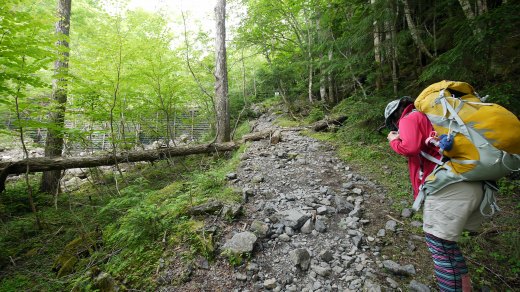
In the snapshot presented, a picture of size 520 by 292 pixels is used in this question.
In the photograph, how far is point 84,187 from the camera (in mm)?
8672

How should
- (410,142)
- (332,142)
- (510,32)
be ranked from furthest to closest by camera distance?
(332,142) → (510,32) → (410,142)

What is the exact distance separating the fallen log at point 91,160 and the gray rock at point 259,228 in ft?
16.6

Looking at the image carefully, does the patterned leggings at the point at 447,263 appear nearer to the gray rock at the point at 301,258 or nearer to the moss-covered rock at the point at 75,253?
the gray rock at the point at 301,258

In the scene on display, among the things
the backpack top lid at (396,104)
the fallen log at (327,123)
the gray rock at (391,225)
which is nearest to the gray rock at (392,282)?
the gray rock at (391,225)

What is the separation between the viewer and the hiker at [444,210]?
1.88m

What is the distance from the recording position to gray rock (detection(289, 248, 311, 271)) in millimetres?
2682

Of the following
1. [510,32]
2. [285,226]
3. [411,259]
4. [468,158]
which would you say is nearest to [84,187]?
[285,226]

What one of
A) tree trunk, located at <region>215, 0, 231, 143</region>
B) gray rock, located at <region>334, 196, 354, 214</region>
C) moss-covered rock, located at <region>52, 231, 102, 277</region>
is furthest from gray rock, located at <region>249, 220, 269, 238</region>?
tree trunk, located at <region>215, 0, 231, 143</region>

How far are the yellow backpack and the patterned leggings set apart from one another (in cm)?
46

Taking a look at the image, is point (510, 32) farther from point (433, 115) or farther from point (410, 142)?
point (410, 142)

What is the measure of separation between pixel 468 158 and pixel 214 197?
3.50 metres

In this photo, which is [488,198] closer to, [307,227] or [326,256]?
[326,256]

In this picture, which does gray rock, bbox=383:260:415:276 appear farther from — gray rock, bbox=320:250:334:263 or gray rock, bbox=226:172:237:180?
gray rock, bbox=226:172:237:180

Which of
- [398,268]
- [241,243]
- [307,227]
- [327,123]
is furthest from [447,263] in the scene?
[327,123]
